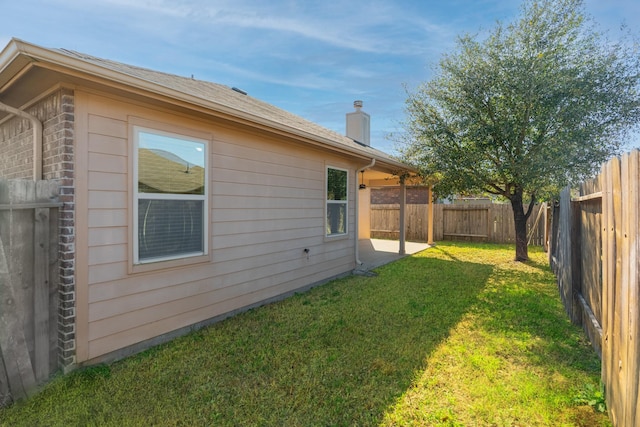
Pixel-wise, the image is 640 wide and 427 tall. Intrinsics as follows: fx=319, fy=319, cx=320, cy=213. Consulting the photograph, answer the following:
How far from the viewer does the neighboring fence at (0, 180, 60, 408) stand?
101 inches

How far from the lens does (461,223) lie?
43.5 ft

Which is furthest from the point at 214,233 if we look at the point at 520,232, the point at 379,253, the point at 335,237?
the point at 520,232

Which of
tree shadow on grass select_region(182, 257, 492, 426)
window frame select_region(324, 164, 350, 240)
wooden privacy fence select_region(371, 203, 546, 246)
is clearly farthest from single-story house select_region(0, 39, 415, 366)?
wooden privacy fence select_region(371, 203, 546, 246)

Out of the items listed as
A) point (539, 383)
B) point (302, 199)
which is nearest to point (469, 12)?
point (302, 199)

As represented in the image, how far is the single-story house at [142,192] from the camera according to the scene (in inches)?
115

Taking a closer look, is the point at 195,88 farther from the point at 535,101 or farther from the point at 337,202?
the point at 535,101

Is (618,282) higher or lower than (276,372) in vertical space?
higher

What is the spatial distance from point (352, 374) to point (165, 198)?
2754 mm

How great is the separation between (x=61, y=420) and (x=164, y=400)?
0.68 metres

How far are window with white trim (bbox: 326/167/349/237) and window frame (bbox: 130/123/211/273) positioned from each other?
9.84 ft

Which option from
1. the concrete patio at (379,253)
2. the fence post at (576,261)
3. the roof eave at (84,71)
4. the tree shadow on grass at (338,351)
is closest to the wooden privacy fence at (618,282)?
the fence post at (576,261)

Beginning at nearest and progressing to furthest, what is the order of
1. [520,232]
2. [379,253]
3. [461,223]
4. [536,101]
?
[536,101], [520,232], [379,253], [461,223]

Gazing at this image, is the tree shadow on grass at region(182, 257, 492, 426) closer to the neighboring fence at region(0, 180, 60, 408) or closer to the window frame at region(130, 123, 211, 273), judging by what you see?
the window frame at region(130, 123, 211, 273)

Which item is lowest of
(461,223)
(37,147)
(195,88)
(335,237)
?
(335,237)
